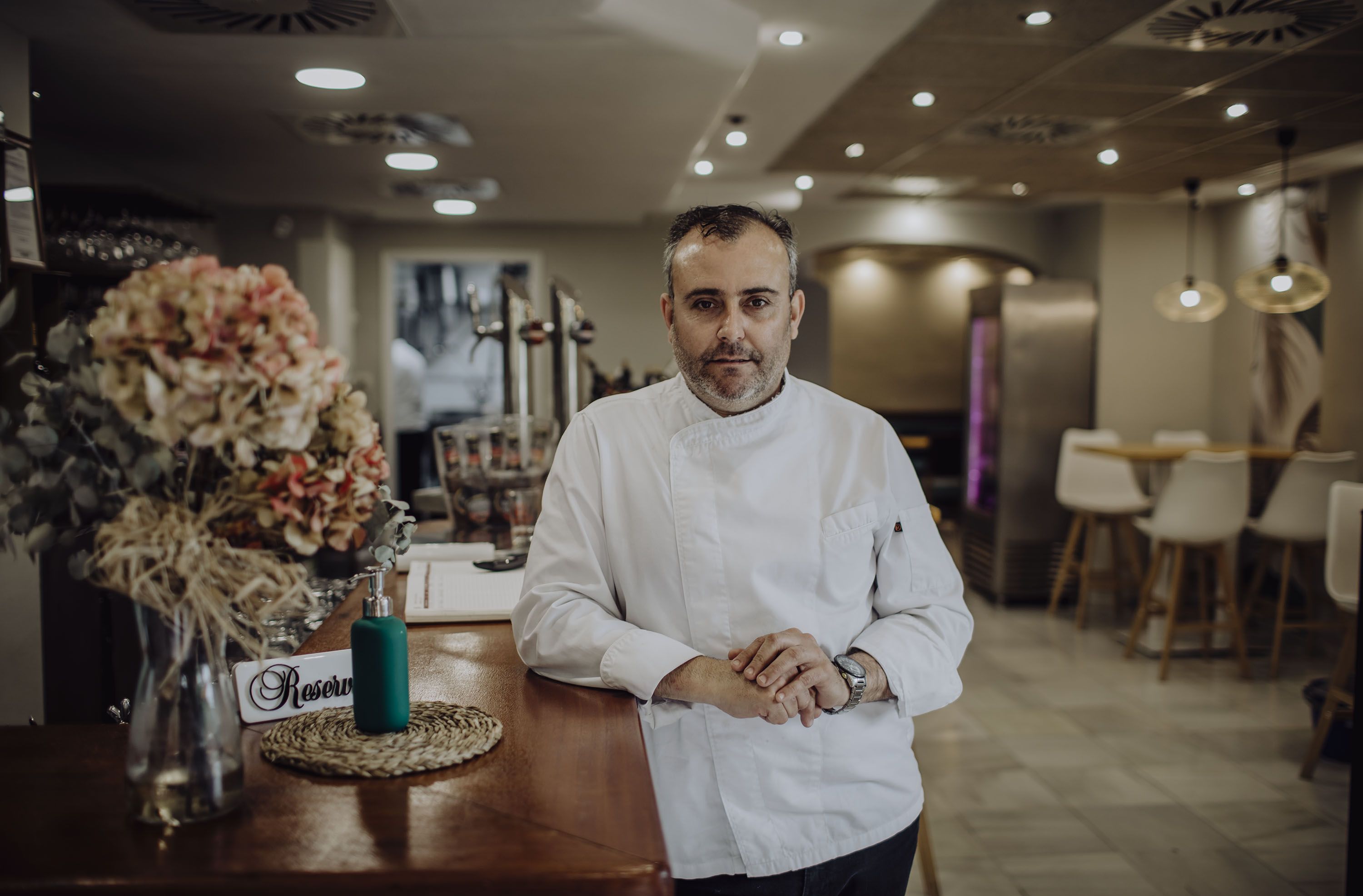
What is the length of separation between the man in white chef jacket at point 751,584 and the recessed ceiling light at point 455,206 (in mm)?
5232

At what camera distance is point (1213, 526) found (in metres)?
4.94

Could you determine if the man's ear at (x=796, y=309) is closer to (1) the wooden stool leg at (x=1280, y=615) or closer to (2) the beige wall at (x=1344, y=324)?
(1) the wooden stool leg at (x=1280, y=615)

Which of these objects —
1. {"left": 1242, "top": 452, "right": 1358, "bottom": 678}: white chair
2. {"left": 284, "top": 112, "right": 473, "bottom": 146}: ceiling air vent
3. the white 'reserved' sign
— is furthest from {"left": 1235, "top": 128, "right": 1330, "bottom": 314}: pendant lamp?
the white 'reserved' sign

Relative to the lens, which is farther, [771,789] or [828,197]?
[828,197]

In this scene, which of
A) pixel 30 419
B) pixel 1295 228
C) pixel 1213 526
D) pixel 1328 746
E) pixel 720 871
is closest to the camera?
pixel 30 419

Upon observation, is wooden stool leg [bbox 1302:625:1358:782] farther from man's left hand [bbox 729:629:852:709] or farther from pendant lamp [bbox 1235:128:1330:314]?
man's left hand [bbox 729:629:852:709]

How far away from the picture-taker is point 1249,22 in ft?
11.2

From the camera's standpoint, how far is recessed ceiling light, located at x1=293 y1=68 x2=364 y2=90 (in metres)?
3.34

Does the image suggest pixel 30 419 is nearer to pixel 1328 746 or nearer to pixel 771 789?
pixel 771 789

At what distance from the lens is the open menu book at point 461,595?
1813 millimetres

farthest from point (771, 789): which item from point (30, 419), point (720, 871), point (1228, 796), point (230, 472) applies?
point (1228, 796)

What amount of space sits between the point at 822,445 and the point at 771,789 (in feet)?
1.75

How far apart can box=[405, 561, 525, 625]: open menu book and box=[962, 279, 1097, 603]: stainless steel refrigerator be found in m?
5.24

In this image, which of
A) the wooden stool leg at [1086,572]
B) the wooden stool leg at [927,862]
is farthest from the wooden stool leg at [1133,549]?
the wooden stool leg at [927,862]
